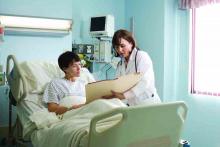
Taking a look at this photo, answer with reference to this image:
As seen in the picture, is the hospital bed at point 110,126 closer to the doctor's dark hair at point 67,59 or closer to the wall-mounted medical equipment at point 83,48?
the doctor's dark hair at point 67,59

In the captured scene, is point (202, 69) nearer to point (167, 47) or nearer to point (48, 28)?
point (167, 47)

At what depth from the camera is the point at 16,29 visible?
132 inches

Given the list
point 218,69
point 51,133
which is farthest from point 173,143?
point 218,69

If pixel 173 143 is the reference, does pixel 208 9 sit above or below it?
above

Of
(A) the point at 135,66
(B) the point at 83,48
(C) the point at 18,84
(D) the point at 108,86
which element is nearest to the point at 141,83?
(A) the point at 135,66

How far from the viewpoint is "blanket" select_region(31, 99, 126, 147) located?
1832 mm

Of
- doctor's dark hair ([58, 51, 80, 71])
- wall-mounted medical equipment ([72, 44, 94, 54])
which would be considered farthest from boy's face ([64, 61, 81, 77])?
wall-mounted medical equipment ([72, 44, 94, 54])

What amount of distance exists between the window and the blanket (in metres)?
1.93

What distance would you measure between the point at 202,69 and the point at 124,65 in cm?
145

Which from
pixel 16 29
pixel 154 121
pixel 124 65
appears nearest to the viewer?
pixel 154 121

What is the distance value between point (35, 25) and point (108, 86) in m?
1.47

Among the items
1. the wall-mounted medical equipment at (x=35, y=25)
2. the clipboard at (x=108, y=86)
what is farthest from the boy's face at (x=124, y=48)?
the wall-mounted medical equipment at (x=35, y=25)

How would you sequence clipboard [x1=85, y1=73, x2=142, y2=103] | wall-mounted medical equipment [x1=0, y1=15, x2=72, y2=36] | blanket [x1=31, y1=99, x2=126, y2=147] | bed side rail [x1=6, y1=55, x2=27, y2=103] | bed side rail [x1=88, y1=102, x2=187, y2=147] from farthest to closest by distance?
wall-mounted medical equipment [x1=0, y1=15, x2=72, y2=36]
bed side rail [x1=6, y1=55, x2=27, y2=103]
clipboard [x1=85, y1=73, x2=142, y2=103]
blanket [x1=31, y1=99, x2=126, y2=147]
bed side rail [x1=88, y1=102, x2=187, y2=147]

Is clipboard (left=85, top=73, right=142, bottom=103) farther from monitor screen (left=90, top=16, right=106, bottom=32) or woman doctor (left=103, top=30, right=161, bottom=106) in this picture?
monitor screen (left=90, top=16, right=106, bottom=32)
